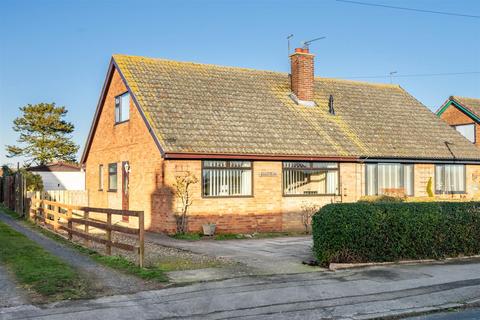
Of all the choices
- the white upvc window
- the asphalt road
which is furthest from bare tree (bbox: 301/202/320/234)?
the white upvc window

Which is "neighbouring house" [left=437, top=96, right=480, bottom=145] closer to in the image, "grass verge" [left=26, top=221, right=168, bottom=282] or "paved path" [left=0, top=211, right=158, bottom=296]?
"grass verge" [left=26, top=221, right=168, bottom=282]

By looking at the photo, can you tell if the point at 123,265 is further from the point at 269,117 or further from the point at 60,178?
the point at 60,178

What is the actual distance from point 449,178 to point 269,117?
29.0 ft

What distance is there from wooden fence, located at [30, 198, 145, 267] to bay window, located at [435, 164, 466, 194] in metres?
13.9

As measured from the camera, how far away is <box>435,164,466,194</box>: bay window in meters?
25.8

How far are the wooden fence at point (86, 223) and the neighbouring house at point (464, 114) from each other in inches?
868

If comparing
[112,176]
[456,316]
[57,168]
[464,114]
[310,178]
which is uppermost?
[464,114]

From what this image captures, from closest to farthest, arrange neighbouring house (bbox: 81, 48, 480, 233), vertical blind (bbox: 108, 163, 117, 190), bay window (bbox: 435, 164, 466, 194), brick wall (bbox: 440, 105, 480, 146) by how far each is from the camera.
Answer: neighbouring house (bbox: 81, 48, 480, 233) → vertical blind (bbox: 108, 163, 117, 190) → bay window (bbox: 435, 164, 466, 194) → brick wall (bbox: 440, 105, 480, 146)

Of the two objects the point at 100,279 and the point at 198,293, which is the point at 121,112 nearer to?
the point at 100,279

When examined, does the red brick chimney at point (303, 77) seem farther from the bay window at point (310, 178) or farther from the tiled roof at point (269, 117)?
the bay window at point (310, 178)

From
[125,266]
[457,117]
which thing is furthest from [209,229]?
[457,117]

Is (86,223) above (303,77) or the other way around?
the other way around

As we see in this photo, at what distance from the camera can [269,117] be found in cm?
2383

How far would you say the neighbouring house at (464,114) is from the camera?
111 ft
